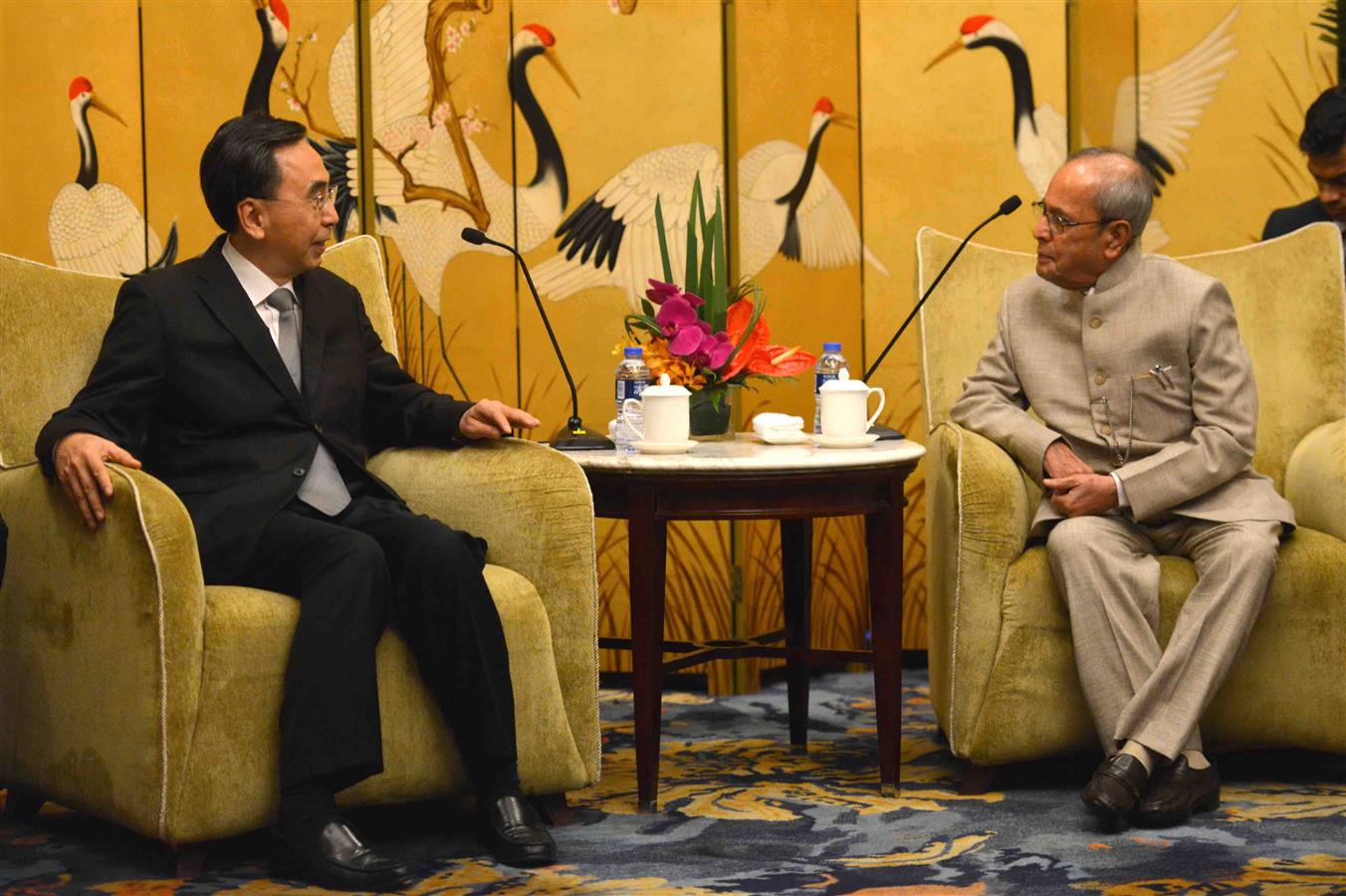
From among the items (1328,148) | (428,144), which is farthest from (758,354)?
(1328,148)

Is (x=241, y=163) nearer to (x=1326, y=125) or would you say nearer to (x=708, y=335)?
(x=708, y=335)

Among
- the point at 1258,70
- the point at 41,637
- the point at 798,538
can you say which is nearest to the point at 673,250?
the point at 798,538

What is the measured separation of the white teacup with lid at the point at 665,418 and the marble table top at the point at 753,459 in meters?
0.03

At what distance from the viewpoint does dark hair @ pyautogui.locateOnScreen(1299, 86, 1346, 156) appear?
3617 mm

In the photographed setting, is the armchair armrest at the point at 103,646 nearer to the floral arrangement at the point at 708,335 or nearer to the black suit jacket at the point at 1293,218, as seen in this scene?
the floral arrangement at the point at 708,335

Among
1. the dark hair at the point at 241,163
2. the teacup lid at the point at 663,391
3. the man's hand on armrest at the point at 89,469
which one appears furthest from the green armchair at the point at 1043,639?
the man's hand on armrest at the point at 89,469

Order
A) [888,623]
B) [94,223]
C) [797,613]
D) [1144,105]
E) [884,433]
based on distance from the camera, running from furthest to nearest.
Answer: [1144,105], [94,223], [797,613], [884,433], [888,623]

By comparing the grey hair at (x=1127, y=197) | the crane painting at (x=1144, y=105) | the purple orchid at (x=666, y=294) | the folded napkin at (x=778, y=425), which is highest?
the crane painting at (x=1144, y=105)

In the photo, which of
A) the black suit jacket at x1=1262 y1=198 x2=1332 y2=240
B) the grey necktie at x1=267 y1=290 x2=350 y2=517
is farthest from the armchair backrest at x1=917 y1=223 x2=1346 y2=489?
the grey necktie at x1=267 y1=290 x2=350 y2=517

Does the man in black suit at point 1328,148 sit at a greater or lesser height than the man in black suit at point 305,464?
greater

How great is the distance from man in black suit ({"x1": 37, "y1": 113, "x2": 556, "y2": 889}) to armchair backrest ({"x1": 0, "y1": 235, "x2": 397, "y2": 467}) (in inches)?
6.3

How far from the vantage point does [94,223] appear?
401cm

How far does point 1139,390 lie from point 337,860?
1.79 metres

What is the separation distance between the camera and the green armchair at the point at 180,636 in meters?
2.49
